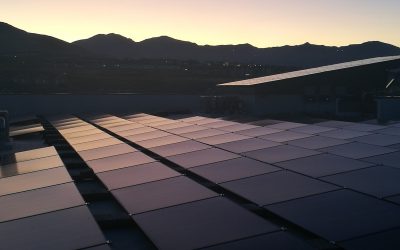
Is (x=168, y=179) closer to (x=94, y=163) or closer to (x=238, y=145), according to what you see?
(x=94, y=163)

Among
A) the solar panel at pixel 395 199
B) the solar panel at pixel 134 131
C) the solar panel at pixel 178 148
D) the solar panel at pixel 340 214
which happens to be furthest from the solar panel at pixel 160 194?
the solar panel at pixel 134 131

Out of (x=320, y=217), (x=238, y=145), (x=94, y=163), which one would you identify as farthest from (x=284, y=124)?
(x=320, y=217)

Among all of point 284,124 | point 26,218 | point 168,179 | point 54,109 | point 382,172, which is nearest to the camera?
point 26,218

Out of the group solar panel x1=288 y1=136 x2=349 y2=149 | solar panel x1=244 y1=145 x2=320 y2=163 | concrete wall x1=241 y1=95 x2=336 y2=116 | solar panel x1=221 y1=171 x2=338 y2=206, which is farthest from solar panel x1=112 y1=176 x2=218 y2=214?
concrete wall x1=241 y1=95 x2=336 y2=116

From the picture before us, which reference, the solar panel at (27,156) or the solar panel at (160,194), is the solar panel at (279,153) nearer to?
the solar panel at (160,194)

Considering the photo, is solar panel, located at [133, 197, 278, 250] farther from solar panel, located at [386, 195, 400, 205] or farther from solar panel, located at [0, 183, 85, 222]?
solar panel, located at [386, 195, 400, 205]

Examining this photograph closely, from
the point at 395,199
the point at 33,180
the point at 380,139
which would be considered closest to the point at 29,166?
the point at 33,180

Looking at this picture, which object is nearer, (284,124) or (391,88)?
(284,124)
